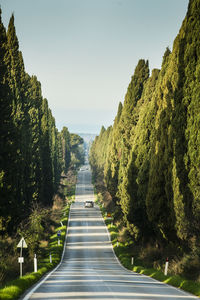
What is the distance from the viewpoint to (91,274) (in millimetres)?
17938

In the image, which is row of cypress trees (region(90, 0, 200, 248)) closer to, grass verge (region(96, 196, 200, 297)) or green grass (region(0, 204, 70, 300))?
grass verge (region(96, 196, 200, 297))

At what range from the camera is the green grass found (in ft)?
33.4

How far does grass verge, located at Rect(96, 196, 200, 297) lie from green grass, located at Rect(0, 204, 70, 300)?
5019 millimetres

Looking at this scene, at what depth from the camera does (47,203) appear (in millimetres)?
48469

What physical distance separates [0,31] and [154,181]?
42.9 ft

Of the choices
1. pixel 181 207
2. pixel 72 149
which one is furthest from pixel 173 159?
pixel 72 149

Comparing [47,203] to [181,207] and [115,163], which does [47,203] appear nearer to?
[115,163]

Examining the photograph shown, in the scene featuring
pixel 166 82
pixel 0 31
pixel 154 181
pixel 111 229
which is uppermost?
pixel 0 31

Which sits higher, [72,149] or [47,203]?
[72,149]

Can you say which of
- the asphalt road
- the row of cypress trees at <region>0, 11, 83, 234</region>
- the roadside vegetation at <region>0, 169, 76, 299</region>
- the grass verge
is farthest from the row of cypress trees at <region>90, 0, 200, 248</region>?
the row of cypress trees at <region>0, 11, 83, 234</region>

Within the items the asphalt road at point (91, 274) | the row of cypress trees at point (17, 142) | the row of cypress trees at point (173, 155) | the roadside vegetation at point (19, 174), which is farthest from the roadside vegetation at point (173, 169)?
the row of cypress trees at point (17, 142)

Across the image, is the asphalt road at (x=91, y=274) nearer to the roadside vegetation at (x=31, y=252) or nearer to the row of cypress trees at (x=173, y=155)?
→ the roadside vegetation at (x=31, y=252)

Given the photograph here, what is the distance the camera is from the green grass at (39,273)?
10.2 meters

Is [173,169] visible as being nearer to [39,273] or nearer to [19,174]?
[39,273]
